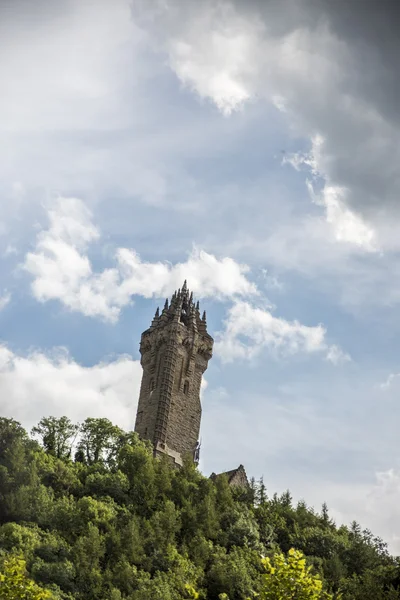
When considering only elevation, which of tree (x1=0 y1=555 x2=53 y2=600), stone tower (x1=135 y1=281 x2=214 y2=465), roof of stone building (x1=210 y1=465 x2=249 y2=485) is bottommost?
tree (x1=0 y1=555 x2=53 y2=600)

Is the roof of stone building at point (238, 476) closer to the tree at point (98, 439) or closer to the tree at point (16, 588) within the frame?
the tree at point (98, 439)

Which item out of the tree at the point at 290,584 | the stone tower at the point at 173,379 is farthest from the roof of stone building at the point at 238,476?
the tree at the point at 290,584

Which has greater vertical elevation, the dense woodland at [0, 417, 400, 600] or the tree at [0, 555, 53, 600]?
the dense woodland at [0, 417, 400, 600]

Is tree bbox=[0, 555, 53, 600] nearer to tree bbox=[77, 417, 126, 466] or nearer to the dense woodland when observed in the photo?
the dense woodland

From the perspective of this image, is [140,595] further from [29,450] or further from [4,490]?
[29,450]

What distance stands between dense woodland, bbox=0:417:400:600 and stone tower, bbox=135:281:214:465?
4.98 meters

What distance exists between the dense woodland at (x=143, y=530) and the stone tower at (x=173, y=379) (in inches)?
196

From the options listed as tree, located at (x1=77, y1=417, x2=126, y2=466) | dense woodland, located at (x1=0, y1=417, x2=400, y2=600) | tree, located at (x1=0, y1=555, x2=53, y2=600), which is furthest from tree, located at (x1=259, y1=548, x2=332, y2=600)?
tree, located at (x1=77, y1=417, x2=126, y2=466)

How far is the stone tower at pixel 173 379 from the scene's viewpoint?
245ft

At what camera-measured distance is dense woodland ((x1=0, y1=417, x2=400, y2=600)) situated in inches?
1841

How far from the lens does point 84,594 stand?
151ft

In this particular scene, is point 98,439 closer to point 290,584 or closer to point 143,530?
point 143,530

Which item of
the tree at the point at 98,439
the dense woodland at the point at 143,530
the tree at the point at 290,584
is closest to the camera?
the tree at the point at 290,584

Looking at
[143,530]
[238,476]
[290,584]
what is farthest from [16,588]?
[238,476]
